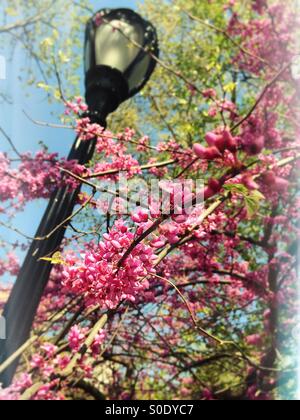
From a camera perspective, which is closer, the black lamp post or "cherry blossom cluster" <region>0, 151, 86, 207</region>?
the black lamp post

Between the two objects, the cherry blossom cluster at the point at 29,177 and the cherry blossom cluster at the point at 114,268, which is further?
the cherry blossom cluster at the point at 29,177

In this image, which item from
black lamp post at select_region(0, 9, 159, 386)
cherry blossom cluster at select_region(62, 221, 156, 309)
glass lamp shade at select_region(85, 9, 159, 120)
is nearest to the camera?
cherry blossom cluster at select_region(62, 221, 156, 309)

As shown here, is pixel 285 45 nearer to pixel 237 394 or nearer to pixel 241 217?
pixel 241 217

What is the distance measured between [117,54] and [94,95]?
422 millimetres

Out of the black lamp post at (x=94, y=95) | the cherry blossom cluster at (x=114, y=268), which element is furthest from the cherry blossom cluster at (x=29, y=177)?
the cherry blossom cluster at (x=114, y=268)

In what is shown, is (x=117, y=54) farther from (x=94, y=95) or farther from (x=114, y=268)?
(x=114, y=268)

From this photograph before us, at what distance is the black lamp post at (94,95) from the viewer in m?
2.26

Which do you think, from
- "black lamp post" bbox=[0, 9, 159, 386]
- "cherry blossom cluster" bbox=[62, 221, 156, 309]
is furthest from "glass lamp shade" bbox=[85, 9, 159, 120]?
"cherry blossom cluster" bbox=[62, 221, 156, 309]

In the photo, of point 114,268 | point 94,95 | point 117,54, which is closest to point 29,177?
point 94,95

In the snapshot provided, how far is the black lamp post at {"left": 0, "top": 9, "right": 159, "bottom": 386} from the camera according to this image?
2260 mm

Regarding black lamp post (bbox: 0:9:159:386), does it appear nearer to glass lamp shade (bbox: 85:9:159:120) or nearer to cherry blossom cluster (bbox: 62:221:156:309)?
glass lamp shade (bbox: 85:9:159:120)

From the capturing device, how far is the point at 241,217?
4.34 m

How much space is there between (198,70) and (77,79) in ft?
7.60

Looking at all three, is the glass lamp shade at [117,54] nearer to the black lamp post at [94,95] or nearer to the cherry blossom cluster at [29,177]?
the black lamp post at [94,95]
